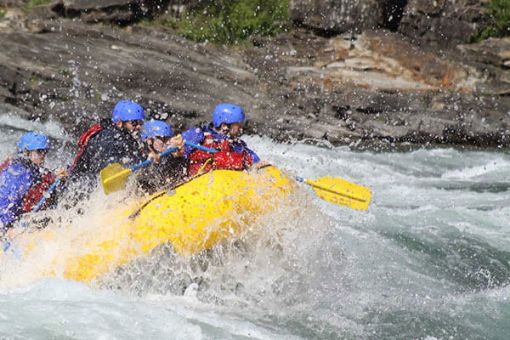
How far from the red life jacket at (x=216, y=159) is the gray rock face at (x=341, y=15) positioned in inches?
315

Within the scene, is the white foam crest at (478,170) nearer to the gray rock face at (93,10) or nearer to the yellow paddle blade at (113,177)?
the yellow paddle blade at (113,177)

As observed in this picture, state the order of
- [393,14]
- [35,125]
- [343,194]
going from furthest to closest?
1. [393,14]
2. [35,125]
3. [343,194]

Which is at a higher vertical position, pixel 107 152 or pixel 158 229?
pixel 107 152

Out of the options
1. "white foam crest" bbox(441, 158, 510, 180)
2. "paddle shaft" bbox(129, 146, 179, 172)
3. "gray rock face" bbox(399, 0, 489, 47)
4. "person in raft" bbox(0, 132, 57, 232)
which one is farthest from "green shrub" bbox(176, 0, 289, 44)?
"person in raft" bbox(0, 132, 57, 232)

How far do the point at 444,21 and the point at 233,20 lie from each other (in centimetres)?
360

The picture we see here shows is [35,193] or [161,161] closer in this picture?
[35,193]

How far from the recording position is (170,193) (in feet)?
20.2

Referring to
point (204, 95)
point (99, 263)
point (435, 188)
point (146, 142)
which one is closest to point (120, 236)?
point (99, 263)

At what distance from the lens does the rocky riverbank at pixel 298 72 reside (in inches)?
469

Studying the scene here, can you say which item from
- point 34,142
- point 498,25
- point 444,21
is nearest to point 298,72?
point 444,21

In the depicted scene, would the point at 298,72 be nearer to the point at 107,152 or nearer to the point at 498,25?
the point at 498,25

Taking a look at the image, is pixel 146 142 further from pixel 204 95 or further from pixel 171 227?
pixel 204 95

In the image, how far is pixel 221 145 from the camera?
6.62 m

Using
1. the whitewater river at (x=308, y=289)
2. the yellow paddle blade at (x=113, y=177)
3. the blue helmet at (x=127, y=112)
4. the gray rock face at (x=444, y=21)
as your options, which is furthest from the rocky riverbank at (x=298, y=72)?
the yellow paddle blade at (x=113, y=177)
